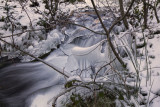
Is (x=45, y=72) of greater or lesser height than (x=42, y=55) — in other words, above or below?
below

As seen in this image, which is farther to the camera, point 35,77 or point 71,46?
point 71,46

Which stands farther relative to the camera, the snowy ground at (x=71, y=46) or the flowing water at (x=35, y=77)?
the flowing water at (x=35, y=77)

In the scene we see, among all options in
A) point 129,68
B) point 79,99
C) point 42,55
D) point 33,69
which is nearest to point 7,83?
point 33,69

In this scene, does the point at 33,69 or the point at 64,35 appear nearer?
the point at 33,69

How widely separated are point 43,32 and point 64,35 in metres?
0.70

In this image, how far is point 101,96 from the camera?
4.42 feet

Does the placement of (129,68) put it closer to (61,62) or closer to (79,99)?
(79,99)

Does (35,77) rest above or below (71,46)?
below

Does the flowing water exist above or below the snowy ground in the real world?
below

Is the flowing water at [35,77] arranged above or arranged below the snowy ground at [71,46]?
below

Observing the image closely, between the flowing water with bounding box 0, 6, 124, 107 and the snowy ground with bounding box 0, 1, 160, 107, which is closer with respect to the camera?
the snowy ground with bounding box 0, 1, 160, 107

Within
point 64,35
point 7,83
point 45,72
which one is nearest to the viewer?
point 7,83

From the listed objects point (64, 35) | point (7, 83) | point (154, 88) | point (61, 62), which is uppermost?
point (64, 35)

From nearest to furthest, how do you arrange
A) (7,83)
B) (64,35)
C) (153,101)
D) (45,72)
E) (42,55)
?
(153,101) → (7,83) → (45,72) → (42,55) → (64,35)
